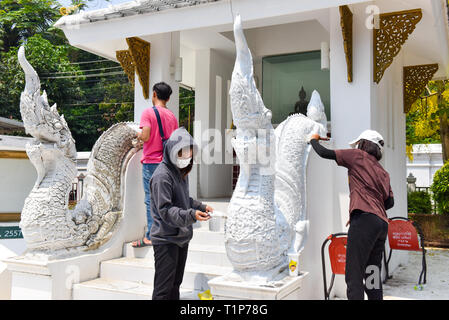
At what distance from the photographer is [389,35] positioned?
14.1ft

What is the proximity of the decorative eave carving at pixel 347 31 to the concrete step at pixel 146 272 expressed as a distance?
249 cm

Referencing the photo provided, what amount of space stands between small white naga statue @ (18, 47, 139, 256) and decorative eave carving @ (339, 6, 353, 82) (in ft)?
9.37

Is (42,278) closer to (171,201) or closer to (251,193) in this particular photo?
(171,201)

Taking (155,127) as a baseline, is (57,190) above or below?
below

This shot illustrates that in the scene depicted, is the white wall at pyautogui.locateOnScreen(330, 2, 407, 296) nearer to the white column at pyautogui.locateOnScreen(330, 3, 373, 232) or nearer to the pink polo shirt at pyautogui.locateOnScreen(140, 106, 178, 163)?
the white column at pyautogui.locateOnScreen(330, 3, 373, 232)

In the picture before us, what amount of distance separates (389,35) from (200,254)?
312 cm

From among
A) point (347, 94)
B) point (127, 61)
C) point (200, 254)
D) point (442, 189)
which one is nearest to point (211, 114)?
point (127, 61)

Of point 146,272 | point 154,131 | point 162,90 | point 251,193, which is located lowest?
point 146,272

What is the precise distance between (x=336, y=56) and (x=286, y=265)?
7.98ft

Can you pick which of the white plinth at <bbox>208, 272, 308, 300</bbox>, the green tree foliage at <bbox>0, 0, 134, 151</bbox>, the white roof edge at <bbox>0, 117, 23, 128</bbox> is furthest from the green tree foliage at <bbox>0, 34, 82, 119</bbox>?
the white plinth at <bbox>208, 272, 308, 300</bbox>

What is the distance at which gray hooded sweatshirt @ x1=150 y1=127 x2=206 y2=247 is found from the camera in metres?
2.56

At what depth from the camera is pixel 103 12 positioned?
522 cm

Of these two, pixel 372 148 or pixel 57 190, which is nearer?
pixel 372 148

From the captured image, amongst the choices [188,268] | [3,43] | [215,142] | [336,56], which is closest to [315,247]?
[188,268]
